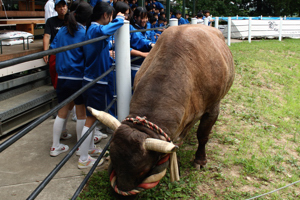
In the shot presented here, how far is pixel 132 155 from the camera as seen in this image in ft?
8.38

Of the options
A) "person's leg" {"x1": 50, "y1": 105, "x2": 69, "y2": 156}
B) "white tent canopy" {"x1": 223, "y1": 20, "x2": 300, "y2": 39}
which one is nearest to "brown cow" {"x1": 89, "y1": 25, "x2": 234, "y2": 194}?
"person's leg" {"x1": 50, "y1": 105, "x2": 69, "y2": 156}

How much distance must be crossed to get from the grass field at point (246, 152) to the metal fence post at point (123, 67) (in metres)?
0.88

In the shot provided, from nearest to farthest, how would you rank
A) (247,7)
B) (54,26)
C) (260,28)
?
(54,26) → (260,28) → (247,7)

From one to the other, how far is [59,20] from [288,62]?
8.51 meters

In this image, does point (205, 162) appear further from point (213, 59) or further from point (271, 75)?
point (271, 75)

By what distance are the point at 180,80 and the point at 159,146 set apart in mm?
932

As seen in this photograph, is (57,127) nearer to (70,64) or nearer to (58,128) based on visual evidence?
(58,128)

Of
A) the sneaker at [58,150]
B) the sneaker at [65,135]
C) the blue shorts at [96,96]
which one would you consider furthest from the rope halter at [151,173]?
the sneaker at [65,135]

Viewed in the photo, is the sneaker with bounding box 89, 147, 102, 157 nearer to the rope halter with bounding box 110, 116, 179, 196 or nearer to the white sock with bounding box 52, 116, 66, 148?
the white sock with bounding box 52, 116, 66, 148

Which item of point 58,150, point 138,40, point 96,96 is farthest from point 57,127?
point 138,40

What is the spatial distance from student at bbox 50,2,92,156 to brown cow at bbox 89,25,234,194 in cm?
92

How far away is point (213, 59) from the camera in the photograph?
3.77m

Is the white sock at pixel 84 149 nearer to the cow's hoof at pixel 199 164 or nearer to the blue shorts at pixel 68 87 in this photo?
the blue shorts at pixel 68 87

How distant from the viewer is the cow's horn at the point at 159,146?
2459 mm
